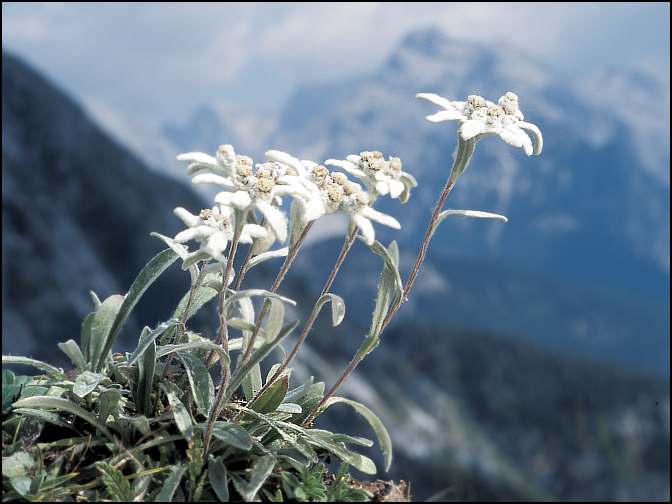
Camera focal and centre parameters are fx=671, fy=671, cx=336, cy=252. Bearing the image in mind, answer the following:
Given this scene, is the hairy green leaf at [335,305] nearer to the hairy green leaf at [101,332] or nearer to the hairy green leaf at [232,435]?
the hairy green leaf at [232,435]

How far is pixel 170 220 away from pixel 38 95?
13.5 metres

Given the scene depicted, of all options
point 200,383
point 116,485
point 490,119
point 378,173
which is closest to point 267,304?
point 200,383

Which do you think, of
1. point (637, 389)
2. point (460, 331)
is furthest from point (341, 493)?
point (460, 331)

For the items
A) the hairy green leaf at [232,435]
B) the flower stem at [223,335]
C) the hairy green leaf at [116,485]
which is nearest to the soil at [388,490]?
the hairy green leaf at [232,435]

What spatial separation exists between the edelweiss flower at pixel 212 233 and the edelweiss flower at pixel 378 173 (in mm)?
545

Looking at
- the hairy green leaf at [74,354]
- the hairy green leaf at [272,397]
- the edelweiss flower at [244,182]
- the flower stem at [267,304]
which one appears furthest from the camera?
the hairy green leaf at [74,354]

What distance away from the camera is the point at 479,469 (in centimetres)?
7100

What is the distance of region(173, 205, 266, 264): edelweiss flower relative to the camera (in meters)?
2.96

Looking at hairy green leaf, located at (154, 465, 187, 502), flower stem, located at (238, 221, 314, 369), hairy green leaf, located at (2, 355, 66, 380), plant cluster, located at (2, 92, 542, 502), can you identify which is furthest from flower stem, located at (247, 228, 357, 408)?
hairy green leaf, located at (2, 355, 66, 380)

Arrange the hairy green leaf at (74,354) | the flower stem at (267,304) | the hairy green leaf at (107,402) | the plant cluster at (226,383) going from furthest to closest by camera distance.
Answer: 1. the hairy green leaf at (74,354)
2. the hairy green leaf at (107,402)
3. the flower stem at (267,304)
4. the plant cluster at (226,383)

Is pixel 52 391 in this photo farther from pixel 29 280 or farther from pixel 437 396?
pixel 437 396

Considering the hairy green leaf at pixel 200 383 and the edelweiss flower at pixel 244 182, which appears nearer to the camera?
the edelweiss flower at pixel 244 182

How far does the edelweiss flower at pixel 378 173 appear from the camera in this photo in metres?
3.17

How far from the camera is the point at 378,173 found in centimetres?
318
